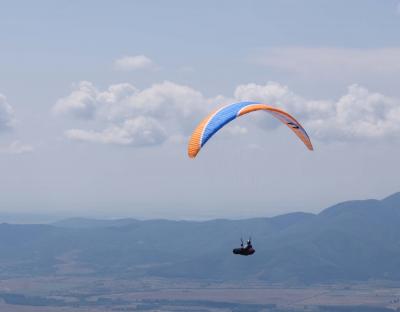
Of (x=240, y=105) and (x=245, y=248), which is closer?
(x=245, y=248)

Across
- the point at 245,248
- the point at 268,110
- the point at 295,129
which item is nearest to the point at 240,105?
the point at 268,110

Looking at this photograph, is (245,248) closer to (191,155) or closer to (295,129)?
(191,155)

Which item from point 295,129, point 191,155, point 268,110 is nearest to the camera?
point 191,155

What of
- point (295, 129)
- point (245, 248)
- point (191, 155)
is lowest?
point (245, 248)

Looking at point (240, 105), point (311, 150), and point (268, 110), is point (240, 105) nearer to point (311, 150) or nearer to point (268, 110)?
point (268, 110)

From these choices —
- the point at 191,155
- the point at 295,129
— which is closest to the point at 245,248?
the point at 191,155

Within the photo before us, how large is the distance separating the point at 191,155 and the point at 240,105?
1558cm

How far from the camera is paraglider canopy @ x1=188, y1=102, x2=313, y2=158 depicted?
92.5 meters

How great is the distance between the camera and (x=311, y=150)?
10512 cm

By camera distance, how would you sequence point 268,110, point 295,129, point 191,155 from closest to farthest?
1. point 191,155
2. point 268,110
3. point 295,129

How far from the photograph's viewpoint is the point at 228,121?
97312mm

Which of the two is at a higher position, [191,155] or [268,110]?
[268,110]

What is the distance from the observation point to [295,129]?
110312mm

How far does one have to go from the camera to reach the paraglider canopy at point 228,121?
9250 cm
